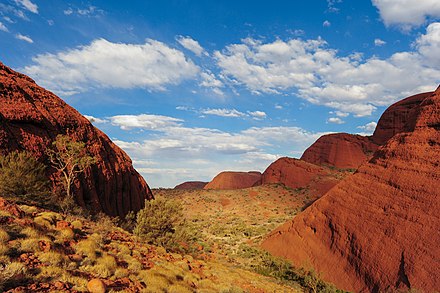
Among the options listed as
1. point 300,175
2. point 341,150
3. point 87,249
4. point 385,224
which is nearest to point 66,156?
point 87,249

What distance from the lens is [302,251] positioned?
16281 mm

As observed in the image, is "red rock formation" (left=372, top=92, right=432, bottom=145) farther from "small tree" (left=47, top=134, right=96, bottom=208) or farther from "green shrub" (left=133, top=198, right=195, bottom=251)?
"small tree" (left=47, top=134, right=96, bottom=208)

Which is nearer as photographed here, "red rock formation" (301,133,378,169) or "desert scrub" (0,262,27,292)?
"desert scrub" (0,262,27,292)

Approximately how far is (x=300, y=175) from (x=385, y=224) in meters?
42.1

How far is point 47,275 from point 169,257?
648 cm

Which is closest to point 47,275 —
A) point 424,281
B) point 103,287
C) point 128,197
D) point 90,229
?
point 103,287

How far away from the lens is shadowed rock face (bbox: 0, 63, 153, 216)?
44.0 ft

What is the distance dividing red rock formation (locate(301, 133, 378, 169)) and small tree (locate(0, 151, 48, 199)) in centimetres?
6157

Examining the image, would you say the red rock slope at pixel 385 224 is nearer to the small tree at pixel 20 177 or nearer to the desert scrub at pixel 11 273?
the desert scrub at pixel 11 273

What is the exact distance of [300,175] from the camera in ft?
177

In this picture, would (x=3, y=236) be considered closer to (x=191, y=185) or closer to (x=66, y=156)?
(x=66, y=156)

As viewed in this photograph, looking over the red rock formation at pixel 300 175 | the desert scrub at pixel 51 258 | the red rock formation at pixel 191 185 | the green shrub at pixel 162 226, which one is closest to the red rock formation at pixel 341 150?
the red rock formation at pixel 300 175

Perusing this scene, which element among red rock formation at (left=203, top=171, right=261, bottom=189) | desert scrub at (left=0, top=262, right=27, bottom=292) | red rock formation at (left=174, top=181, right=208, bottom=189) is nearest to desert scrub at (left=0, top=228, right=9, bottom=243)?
desert scrub at (left=0, top=262, right=27, bottom=292)

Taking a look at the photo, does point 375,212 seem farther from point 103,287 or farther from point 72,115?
point 72,115
